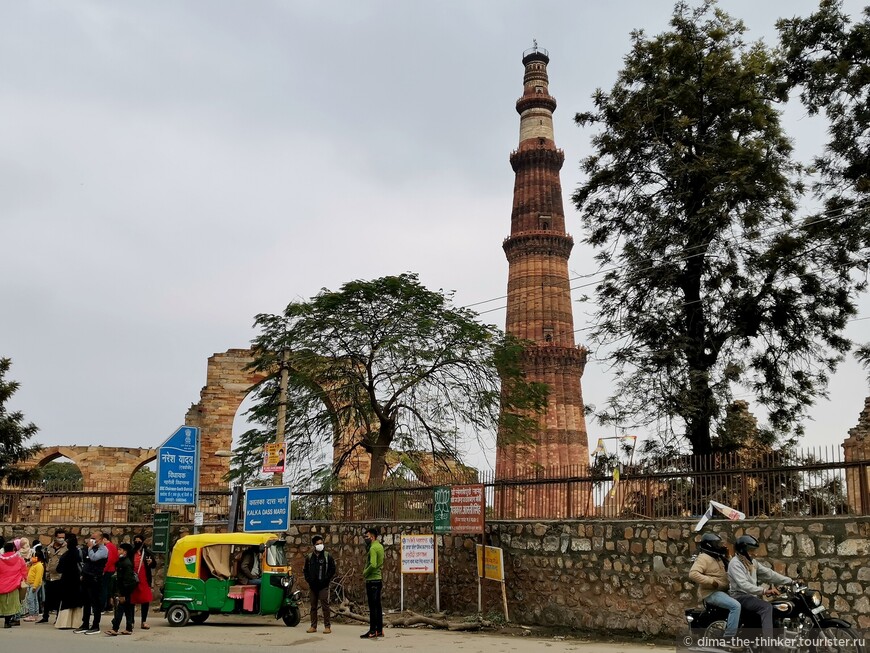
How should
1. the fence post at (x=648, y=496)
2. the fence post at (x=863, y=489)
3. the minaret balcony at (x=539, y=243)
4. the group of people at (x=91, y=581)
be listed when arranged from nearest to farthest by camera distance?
the fence post at (x=863, y=489) < the fence post at (x=648, y=496) < the group of people at (x=91, y=581) < the minaret balcony at (x=539, y=243)

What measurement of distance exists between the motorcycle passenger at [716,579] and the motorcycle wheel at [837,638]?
22.8 inches

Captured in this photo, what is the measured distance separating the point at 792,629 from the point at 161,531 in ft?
40.9

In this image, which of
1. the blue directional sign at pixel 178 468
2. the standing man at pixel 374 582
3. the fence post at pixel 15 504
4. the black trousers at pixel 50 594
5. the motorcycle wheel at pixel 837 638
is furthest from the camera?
the fence post at pixel 15 504

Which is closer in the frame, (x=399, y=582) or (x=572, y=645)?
(x=572, y=645)

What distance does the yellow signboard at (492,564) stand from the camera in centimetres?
1264

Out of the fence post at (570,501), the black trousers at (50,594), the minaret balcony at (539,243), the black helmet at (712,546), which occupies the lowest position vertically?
the black trousers at (50,594)

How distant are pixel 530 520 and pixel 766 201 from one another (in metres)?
7.70

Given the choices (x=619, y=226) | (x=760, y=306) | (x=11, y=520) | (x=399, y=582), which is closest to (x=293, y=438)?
(x=11, y=520)

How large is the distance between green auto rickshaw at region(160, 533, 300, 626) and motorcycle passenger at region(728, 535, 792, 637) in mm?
7446

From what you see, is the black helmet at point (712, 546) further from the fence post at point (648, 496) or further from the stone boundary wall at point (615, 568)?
the fence post at point (648, 496)

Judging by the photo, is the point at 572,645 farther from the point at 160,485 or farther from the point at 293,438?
the point at 293,438

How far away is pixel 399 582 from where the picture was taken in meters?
15.0

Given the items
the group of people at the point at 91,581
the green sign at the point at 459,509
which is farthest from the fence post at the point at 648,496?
the group of people at the point at 91,581

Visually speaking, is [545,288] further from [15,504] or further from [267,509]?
[267,509]
